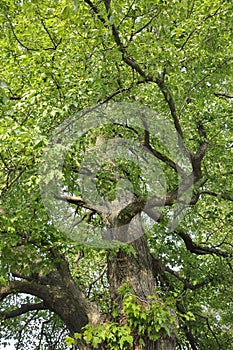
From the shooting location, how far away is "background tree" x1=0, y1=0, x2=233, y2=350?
234 inches

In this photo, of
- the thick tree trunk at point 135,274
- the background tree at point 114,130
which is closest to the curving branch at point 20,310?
the background tree at point 114,130

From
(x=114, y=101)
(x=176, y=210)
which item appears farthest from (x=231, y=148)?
(x=114, y=101)

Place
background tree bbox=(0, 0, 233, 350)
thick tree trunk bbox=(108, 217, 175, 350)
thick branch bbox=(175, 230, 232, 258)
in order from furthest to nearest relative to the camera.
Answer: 1. thick branch bbox=(175, 230, 232, 258)
2. thick tree trunk bbox=(108, 217, 175, 350)
3. background tree bbox=(0, 0, 233, 350)

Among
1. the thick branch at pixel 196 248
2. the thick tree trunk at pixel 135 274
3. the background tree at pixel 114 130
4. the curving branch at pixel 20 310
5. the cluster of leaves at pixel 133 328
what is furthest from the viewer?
the thick branch at pixel 196 248

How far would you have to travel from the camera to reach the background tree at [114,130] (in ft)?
19.5

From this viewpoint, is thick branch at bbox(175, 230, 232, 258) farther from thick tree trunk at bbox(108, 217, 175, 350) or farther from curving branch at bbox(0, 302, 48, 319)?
curving branch at bbox(0, 302, 48, 319)

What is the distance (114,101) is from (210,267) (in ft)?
15.9

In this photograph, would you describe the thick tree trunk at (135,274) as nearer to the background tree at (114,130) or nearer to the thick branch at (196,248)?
the background tree at (114,130)

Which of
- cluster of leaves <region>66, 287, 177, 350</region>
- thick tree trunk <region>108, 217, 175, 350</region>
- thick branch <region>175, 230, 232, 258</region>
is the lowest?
cluster of leaves <region>66, 287, 177, 350</region>

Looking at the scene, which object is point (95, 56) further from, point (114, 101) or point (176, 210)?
point (176, 210)

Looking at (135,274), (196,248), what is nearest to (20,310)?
(135,274)

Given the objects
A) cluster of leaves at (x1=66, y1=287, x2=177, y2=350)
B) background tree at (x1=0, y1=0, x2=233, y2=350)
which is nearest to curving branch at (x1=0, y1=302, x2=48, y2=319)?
background tree at (x1=0, y1=0, x2=233, y2=350)

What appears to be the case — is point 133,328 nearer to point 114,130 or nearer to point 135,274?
point 135,274

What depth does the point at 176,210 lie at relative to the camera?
920 centimetres
